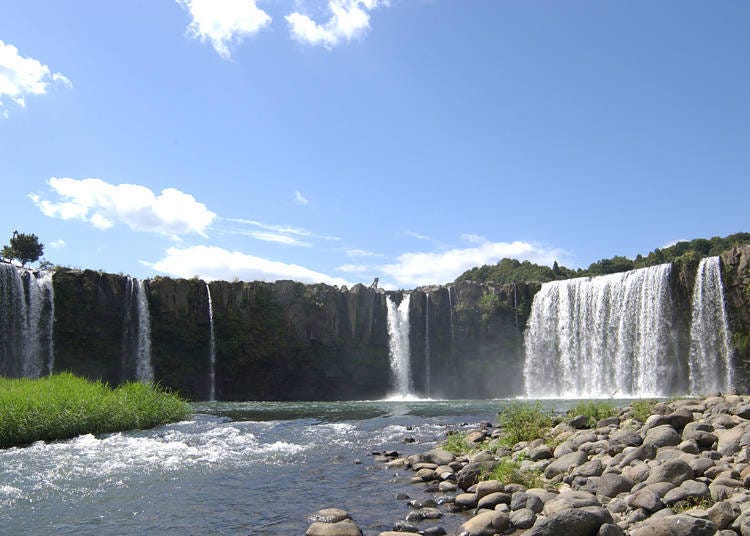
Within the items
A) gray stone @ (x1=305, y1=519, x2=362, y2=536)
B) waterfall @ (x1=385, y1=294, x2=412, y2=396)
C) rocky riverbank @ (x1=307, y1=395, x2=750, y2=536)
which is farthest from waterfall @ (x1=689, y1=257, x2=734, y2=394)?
gray stone @ (x1=305, y1=519, x2=362, y2=536)

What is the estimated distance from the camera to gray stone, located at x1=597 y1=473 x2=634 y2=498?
30.9 feet

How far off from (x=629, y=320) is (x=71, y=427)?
35.7 meters

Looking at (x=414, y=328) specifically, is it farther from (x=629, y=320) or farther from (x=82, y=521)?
(x=82, y=521)

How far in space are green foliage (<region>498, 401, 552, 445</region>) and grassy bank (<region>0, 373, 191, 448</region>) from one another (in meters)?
12.8

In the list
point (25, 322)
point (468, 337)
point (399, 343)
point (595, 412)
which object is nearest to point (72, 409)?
point (595, 412)

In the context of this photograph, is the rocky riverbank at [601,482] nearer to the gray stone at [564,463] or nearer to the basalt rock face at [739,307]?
the gray stone at [564,463]

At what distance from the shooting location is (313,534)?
8.83 meters

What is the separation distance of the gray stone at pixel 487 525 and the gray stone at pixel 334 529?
1.57 m

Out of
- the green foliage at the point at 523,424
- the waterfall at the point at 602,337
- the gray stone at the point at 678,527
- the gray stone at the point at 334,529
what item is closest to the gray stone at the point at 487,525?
the gray stone at the point at 334,529

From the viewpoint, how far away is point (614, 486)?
946 centimetres

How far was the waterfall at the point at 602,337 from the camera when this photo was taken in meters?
40.7

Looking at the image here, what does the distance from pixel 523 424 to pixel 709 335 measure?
95.2 ft

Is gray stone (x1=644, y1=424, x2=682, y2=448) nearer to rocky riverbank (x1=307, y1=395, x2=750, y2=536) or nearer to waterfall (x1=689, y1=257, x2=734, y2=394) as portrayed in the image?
rocky riverbank (x1=307, y1=395, x2=750, y2=536)

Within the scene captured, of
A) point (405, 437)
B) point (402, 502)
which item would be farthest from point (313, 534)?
point (405, 437)
